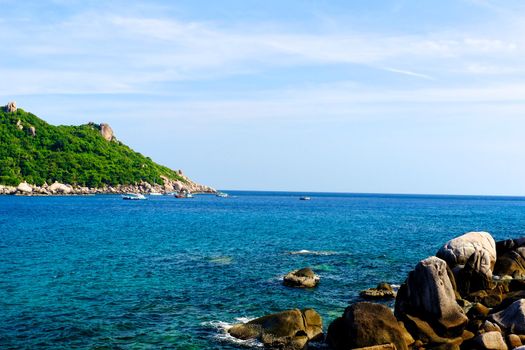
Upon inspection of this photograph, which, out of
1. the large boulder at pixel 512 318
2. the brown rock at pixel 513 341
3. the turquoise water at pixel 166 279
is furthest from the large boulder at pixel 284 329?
the large boulder at pixel 512 318

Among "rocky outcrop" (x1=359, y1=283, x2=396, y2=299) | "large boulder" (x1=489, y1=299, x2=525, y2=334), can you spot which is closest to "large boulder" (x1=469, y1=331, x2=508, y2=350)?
"large boulder" (x1=489, y1=299, x2=525, y2=334)

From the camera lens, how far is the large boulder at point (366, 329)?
2094 cm

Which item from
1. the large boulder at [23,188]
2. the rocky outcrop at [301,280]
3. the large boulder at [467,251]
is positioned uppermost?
the large boulder at [23,188]

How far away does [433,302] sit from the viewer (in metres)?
24.7

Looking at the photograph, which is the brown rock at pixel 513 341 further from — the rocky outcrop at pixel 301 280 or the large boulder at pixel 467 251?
the rocky outcrop at pixel 301 280

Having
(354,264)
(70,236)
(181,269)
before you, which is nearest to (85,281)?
(181,269)

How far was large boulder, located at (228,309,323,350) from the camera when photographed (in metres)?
23.2

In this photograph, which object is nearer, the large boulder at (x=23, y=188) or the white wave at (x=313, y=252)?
the white wave at (x=313, y=252)

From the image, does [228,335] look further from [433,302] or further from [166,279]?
[166,279]

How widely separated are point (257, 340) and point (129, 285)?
16.0 m

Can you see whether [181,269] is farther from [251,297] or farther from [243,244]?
[243,244]

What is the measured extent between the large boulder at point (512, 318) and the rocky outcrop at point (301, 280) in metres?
14.5

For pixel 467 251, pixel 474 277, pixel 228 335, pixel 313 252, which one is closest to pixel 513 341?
pixel 474 277

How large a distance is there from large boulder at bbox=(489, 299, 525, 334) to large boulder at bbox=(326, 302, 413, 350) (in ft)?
16.2
